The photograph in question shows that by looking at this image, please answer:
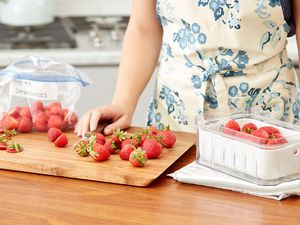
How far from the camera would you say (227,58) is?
5.31 feet

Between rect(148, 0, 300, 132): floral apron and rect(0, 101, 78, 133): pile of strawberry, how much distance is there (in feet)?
0.98

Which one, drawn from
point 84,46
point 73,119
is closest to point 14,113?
point 73,119

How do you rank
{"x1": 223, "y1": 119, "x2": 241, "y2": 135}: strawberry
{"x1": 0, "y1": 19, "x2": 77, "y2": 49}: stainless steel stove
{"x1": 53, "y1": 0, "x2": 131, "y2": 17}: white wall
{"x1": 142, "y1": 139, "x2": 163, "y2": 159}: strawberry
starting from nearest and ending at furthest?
{"x1": 223, "y1": 119, "x2": 241, "y2": 135}: strawberry
{"x1": 142, "y1": 139, "x2": 163, "y2": 159}: strawberry
{"x1": 0, "y1": 19, "x2": 77, "y2": 49}: stainless steel stove
{"x1": 53, "y1": 0, "x2": 131, "y2": 17}: white wall

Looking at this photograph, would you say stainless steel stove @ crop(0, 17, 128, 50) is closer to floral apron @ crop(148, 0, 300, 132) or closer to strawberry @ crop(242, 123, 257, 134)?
floral apron @ crop(148, 0, 300, 132)

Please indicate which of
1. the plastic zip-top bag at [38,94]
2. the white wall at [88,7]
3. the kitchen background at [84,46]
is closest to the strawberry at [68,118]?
the plastic zip-top bag at [38,94]

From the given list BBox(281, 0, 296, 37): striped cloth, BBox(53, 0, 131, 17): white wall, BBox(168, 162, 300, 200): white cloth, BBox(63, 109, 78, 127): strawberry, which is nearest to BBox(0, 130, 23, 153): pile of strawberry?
BBox(63, 109, 78, 127): strawberry

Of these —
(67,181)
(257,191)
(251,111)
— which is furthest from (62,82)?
(257,191)

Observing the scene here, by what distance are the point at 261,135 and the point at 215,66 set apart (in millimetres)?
448

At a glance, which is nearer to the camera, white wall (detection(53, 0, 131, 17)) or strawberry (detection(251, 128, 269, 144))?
strawberry (detection(251, 128, 269, 144))

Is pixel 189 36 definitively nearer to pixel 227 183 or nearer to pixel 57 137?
pixel 57 137

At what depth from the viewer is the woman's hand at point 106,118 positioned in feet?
4.99

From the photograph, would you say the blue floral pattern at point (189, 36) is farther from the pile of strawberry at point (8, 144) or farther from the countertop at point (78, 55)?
the countertop at point (78, 55)

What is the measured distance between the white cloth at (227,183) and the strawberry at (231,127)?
8 cm

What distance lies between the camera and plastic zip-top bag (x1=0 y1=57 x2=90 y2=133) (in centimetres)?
154
